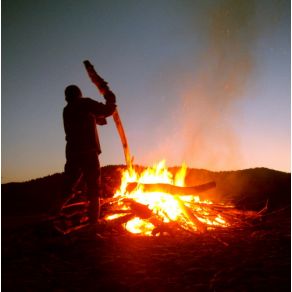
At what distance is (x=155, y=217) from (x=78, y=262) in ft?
8.63

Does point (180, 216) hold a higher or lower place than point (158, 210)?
lower

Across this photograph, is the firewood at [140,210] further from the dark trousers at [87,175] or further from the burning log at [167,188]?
the dark trousers at [87,175]

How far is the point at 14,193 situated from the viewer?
1590 cm

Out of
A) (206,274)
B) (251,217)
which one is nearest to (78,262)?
(206,274)

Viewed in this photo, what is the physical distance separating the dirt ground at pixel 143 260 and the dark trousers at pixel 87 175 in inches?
21.4

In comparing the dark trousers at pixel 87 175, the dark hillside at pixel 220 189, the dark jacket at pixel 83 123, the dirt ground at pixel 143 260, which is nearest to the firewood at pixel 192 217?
the dirt ground at pixel 143 260

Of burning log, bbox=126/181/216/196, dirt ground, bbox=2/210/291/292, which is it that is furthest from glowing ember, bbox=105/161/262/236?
dirt ground, bbox=2/210/291/292

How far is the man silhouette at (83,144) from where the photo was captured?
663cm

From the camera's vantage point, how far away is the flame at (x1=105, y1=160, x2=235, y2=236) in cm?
699

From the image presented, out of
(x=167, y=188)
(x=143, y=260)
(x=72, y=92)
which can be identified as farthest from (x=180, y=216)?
(x=72, y=92)

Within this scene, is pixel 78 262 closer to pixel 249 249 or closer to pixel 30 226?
pixel 30 226

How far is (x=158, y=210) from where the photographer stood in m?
7.46

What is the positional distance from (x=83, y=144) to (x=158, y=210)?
2357 millimetres

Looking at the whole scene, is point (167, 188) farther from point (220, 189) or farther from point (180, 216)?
point (220, 189)
